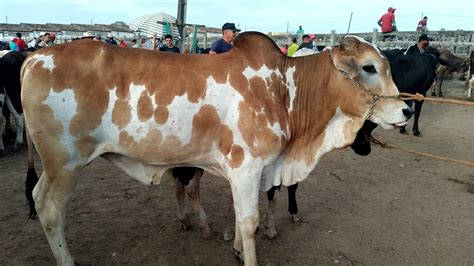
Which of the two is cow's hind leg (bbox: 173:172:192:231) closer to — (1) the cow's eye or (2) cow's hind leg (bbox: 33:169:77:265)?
(2) cow's hind leg (bbox: 33:169:77:265)

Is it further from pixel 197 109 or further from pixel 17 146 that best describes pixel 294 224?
pixel 17 146

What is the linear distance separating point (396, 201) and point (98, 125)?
384cm

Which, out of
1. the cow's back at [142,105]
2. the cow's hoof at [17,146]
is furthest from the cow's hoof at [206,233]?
the cow's hoof at [17,146]

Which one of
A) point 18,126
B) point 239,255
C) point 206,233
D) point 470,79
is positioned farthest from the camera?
point 470,79

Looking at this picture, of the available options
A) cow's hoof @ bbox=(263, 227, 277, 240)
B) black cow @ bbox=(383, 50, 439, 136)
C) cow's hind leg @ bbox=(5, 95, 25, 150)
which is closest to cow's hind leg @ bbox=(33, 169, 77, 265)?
cow's hoof @ bbox=(263, 227, 277, 240)

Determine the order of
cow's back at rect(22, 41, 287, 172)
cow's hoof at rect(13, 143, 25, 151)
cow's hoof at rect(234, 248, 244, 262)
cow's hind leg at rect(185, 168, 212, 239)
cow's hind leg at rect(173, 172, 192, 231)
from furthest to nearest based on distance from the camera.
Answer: cow's hoof at rect(13, 143, 25, 151) < cow's hind leg at rect(173, 172, 192, 231) < cow's hind leg at rect(185, 168, 212, 239) < cow's hoof at rect(234, 248, 244, 262) < cow's back at rect(22, 41, 287, 172)

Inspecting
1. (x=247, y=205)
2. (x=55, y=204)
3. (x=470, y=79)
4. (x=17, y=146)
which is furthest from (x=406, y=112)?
(x=470, y=79)

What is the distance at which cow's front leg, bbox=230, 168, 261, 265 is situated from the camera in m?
2.88

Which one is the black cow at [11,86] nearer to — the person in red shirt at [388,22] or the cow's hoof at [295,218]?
the cow's hoof at [295,218]

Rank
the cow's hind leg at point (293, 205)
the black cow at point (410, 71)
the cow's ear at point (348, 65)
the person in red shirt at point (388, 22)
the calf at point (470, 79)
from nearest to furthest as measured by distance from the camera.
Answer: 1. the cow's ear at point (348, 65)
2. the cow's hind leg at point (293, 205)
3. the black cow at point (410, 71)
4. the calf at point (470, 79)
5. the person in red shirt at point (388, 22)

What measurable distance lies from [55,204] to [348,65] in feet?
8.05

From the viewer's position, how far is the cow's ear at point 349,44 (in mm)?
3002

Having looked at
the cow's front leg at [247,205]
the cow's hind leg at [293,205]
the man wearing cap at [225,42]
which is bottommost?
the cow's hind leg at [293,205]

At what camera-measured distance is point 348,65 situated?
301 centimetres
